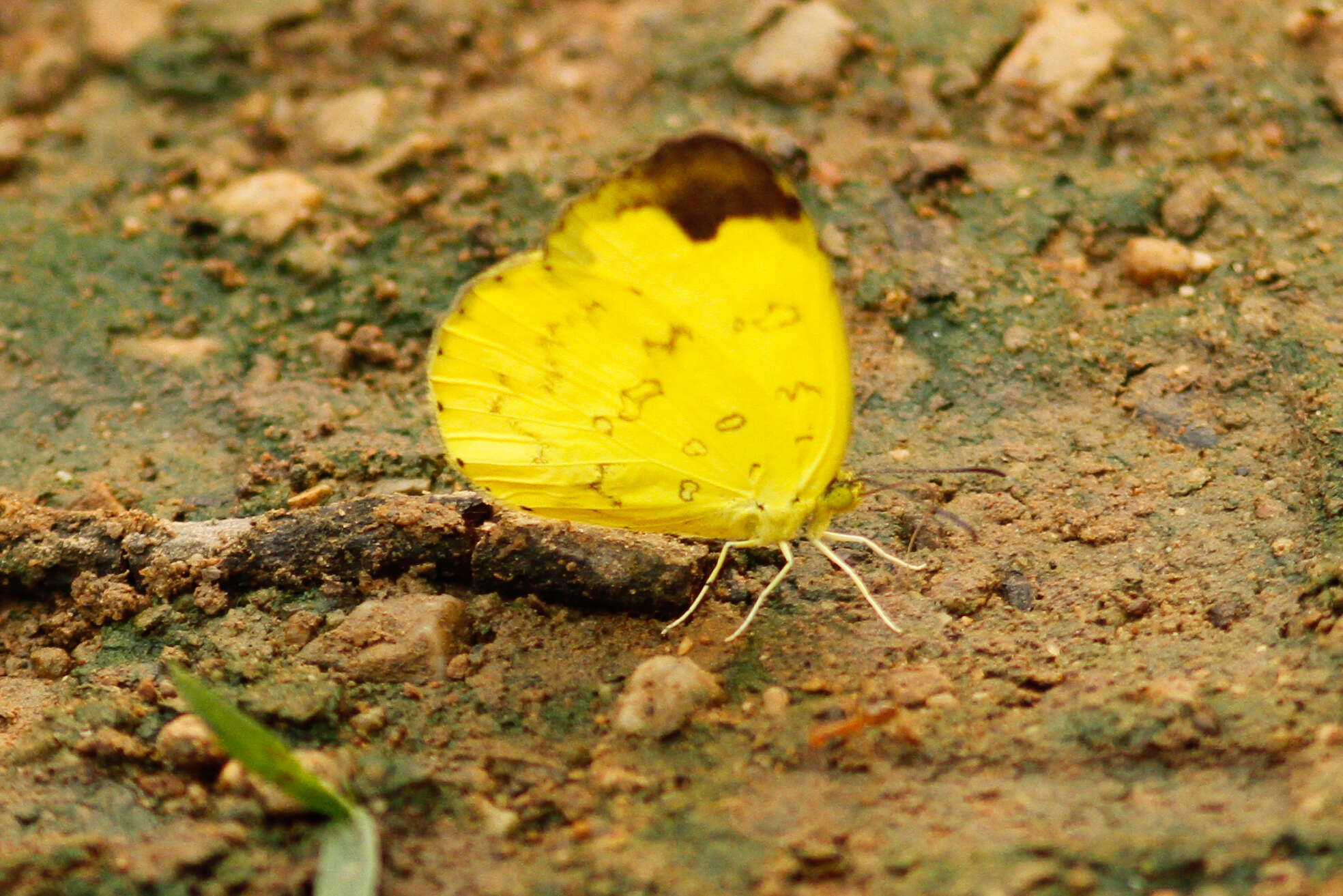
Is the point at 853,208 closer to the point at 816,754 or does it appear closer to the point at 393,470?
the point at 393,470

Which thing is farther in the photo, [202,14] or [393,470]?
[202,14]

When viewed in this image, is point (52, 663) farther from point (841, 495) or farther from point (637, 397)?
point (841, 495)

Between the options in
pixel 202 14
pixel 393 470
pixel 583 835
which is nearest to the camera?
pixel 583 835

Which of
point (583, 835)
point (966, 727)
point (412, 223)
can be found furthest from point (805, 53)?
point (583, 835)

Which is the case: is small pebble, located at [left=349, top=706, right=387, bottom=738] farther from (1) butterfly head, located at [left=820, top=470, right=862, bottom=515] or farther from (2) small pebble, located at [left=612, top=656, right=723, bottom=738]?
(1) butterfly head, located at [left=820, top=470, right=862, bottom=515]

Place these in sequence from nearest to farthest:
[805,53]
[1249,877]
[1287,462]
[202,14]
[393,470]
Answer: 1. [1249,877]
2. [1287,462]
3. [393,470]
4. [805,53]
5. [202,14]

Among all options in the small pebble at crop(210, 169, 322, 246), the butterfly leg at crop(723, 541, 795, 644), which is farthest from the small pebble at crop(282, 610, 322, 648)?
the small pebble at crop(210, 169, 322, 246)

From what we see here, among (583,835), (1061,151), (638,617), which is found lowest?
(638,617)

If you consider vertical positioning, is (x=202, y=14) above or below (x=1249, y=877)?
above
